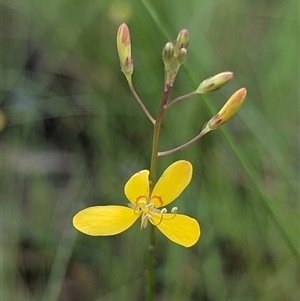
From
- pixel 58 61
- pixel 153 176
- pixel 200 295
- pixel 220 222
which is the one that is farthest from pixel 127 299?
pixel 58 61

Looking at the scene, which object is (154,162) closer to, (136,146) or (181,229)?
(181,229)

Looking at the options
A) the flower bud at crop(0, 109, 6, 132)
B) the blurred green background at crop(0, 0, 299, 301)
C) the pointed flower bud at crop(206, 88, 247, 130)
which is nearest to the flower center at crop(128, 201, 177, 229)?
the pointed flower bud at crop(206, 88, 247, 130)

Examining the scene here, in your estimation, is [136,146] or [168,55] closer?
[168,55]

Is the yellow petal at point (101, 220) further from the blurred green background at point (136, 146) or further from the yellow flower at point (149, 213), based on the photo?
the blurred green background at point (136, 146)

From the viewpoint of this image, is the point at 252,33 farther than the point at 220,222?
Yes

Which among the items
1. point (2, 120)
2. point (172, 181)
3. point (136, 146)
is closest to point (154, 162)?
point (172, 181)

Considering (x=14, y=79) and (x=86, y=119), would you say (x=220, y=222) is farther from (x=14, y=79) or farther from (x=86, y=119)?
(x=14, y=79)

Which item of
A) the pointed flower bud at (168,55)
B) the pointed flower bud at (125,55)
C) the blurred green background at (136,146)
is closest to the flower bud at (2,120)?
the blurred green background at (136,146)
